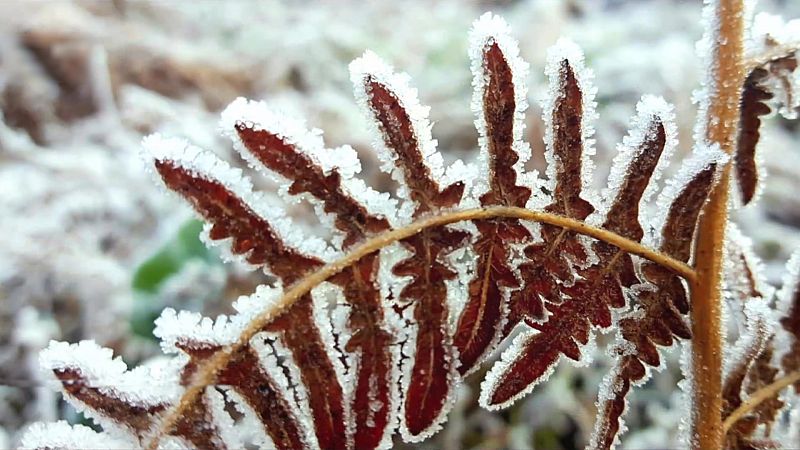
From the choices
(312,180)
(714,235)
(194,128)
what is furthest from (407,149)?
(194,128)

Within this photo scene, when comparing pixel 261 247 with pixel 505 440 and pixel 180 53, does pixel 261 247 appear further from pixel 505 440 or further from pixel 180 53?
pixel 180 53

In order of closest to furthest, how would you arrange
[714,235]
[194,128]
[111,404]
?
[111,404] → [714,235] → [194,128]

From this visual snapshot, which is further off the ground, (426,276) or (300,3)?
(300,3)

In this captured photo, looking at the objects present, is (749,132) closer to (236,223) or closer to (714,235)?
(714,235)

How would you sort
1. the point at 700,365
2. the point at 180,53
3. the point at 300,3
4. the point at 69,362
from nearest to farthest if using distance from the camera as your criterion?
the point at 69,362
the point at 700,365
the point at 180,53
the point at 300,3

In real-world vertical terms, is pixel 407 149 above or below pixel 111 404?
above

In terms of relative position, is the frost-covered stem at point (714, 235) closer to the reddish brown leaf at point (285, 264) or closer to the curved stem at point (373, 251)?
the curved stem at point (373, 251)

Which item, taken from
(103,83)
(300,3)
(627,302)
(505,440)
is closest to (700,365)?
(627,302)
